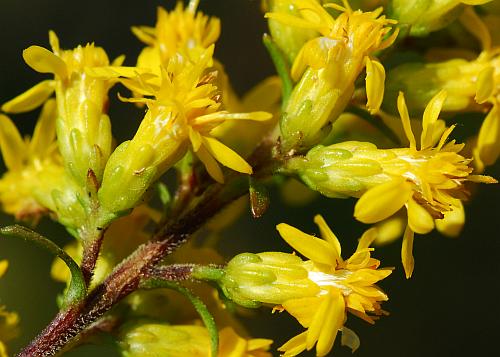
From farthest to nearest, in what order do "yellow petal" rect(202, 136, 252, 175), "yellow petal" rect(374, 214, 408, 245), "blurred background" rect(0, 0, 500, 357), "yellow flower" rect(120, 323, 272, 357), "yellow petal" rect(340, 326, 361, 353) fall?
"blurred background" rect(0, 0, 500, 357)
"yellow petal" rect(374, 214, 408, 245)
"yellow flower" rect(120, 323, 272, 357)
"yellow petal" rect(340, 326, 361, 353)
"yellow petal" rect(202, 136, 252, 175)

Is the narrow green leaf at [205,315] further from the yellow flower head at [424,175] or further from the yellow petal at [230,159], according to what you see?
the yellow flower head at [424,175]

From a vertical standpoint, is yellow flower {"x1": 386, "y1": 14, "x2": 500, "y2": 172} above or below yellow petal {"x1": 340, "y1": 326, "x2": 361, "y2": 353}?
above

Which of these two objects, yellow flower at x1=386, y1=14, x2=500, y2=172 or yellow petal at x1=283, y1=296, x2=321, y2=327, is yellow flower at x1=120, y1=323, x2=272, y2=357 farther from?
yellow flower at x1=386, y1=14, x2=500, y2=172

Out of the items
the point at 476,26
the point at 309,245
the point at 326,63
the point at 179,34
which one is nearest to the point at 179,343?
the point at 309,245

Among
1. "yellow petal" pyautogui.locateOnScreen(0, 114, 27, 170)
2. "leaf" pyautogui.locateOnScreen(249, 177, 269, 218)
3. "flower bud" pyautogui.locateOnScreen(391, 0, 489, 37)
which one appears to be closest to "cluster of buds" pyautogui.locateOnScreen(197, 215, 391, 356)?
"leaf" pyautogui.locateOnScreen(249, 177, 269, 218)

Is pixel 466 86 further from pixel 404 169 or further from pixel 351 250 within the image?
pixel 351 250

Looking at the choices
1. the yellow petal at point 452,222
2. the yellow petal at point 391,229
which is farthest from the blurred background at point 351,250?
the yellow petal at point 452,222

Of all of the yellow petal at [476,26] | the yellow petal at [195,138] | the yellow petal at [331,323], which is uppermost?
the yellow petal at [195,138]
